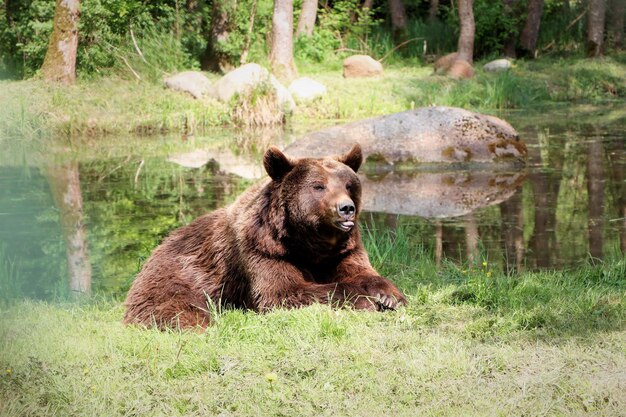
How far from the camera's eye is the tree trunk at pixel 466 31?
28.1 m

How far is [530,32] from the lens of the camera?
3102 cm

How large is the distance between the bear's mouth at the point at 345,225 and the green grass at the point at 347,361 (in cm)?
56

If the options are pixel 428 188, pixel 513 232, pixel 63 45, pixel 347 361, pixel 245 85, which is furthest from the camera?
pixel 63 45

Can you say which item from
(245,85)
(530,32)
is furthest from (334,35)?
(245,85)

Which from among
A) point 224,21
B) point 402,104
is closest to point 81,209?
point 402,104

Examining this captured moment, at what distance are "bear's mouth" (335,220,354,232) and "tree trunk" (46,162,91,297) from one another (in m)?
3.60

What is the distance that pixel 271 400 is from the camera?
4934 mm

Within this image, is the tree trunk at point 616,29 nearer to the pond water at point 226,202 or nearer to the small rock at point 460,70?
the small rock at point 460,70

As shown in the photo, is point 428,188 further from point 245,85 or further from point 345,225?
point 245,85

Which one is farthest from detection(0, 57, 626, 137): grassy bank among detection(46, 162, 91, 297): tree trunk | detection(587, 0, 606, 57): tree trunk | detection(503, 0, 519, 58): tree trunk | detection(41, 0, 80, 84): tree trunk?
detection(46, 162, 91, 297): tree trunk

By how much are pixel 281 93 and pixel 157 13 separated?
764 centimetres

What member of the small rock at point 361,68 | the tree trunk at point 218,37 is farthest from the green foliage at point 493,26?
the tree trunk at point 218,37

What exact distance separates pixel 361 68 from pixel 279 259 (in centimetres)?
2187

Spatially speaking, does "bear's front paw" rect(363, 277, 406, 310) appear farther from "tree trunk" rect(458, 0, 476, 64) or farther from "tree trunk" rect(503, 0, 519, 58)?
Result: "tree trunk" rect(503, 0, 519, 58)
